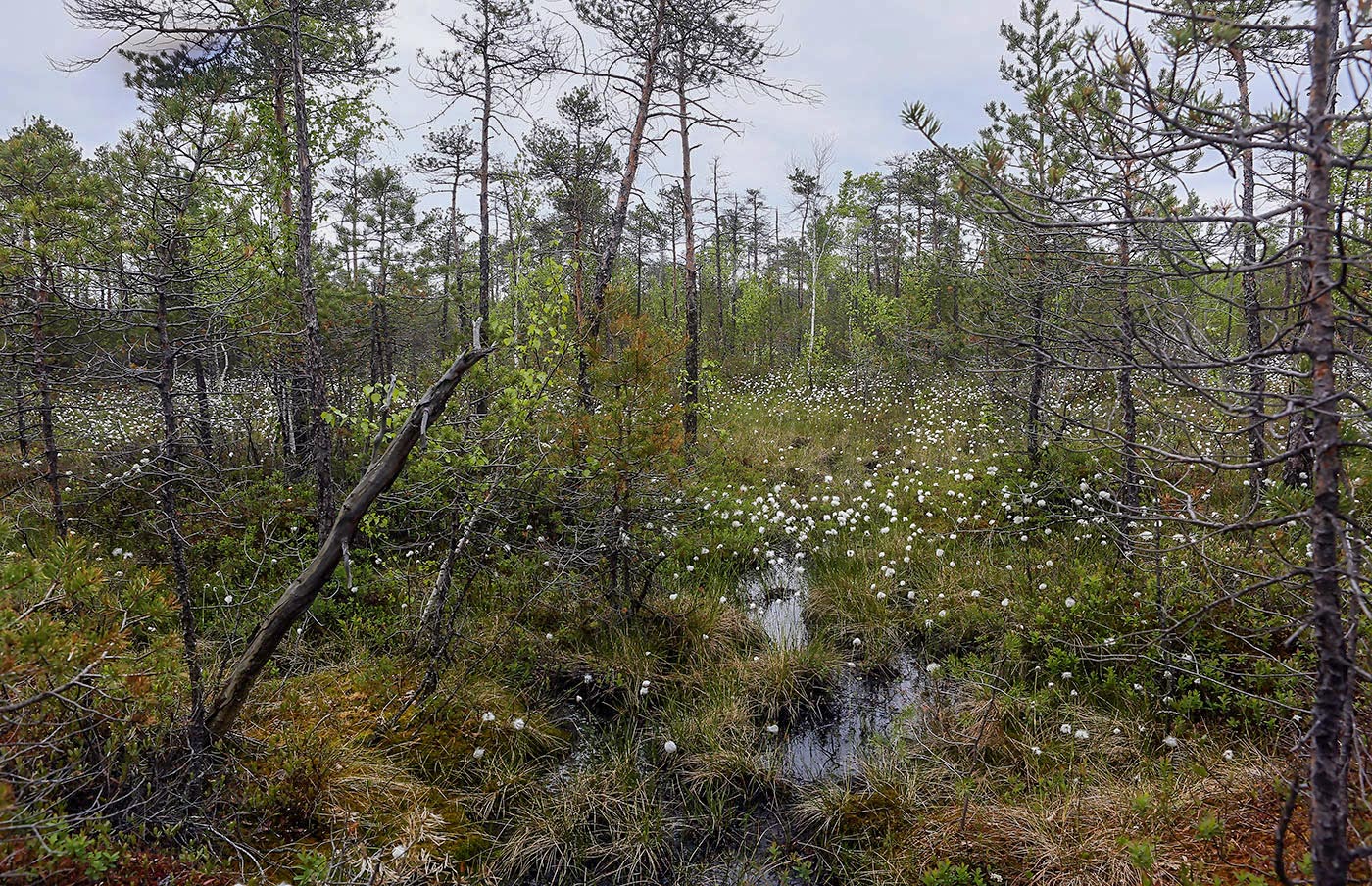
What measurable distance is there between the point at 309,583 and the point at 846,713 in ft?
15.0

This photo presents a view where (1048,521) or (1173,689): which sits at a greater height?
(1048,521)

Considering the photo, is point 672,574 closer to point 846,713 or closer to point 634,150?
point 846,713

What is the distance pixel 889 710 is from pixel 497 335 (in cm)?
503

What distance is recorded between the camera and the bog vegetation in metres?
2.38

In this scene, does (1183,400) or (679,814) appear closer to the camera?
(679,814)

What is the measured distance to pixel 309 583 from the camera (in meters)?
3.45

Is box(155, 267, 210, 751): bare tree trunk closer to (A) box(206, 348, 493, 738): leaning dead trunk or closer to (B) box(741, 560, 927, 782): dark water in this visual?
(A) box(206, 348, 493, 738): leaning dead trunk

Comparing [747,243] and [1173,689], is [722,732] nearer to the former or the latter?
[1173,689]

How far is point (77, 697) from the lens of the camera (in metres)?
→ 3.00

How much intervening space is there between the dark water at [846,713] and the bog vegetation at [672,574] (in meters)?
0.04

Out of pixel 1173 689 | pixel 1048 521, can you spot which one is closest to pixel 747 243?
pixel 1048 521

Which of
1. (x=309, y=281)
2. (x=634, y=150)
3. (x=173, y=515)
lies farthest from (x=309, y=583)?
(x=634, y=150)

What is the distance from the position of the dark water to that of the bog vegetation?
0.04 metres

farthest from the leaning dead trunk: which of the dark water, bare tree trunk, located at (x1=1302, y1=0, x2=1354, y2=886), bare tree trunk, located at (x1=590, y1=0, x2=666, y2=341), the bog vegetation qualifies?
bare tree trunk, located at (x1=590, y1=0, x2=666, y2=341)
